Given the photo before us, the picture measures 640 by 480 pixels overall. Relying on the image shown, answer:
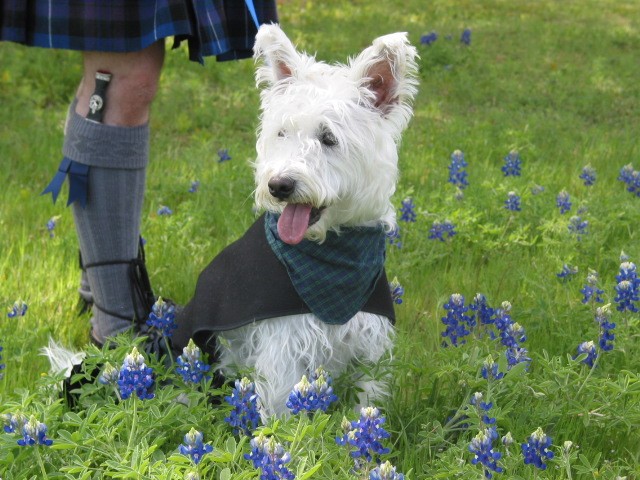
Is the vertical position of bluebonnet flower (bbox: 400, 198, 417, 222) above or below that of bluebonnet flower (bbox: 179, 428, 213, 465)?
below

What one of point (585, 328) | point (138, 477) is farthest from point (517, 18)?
point (138, 477)

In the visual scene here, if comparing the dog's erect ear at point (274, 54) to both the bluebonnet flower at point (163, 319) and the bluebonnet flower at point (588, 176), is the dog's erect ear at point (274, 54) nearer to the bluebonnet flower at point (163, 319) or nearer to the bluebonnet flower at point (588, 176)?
the bluebonnet flower at point (163, 319)

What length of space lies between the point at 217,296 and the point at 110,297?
780 mm

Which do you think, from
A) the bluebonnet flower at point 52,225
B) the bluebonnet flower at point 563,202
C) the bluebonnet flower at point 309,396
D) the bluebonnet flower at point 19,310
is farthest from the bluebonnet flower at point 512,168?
the bluebonnet flower at point 309,396

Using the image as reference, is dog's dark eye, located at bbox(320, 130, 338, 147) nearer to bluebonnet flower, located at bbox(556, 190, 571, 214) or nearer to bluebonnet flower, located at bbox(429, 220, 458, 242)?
bluebonnet flower, located at bbox(429, 220, 458, 242)

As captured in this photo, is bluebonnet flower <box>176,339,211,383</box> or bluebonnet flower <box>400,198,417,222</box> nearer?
bluebonnet flower <box>176,339,211,383</box>

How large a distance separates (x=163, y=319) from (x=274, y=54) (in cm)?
114

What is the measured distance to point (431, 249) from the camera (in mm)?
4762

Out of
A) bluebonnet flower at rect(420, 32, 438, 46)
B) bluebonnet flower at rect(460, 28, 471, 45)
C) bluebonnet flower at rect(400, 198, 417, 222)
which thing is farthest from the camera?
bluebonnet flower at rect(460, 28, 471, 45)

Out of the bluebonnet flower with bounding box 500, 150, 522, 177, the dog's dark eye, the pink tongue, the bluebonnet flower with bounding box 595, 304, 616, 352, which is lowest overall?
the bluebonnet flower with bounding box 500, 150, 522, 177

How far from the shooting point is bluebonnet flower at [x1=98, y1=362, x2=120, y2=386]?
8.95ft

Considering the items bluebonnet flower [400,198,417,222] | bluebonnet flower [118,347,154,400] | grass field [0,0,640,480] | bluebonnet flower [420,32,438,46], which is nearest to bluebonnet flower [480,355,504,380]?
grass field [0,0,640,480]

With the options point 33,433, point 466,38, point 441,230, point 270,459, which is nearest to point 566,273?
point 441,230

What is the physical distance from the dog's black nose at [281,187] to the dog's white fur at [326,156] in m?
0.02
